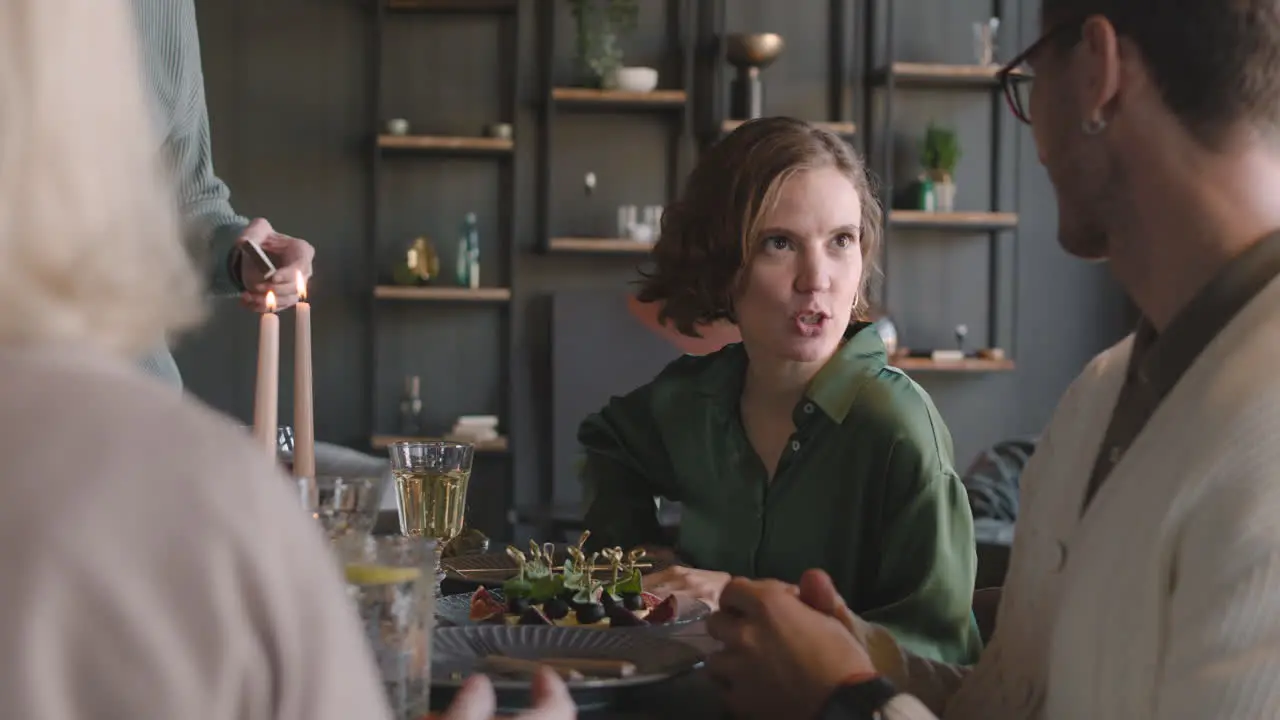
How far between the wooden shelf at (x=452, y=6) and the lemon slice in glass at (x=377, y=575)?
482 centimetres

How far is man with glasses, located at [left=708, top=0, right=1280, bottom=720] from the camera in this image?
2.88ft

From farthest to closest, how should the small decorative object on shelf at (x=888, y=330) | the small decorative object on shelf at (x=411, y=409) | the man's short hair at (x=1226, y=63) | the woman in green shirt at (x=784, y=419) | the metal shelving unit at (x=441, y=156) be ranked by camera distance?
the small decorative object on shelf at (x=411, y=409) < the metal shelving unit at (x=441, y=156) < the small decorative object on shelf at (x=888, y=330) < the woman in green shirt at (x=784, y=419) < the man's short hair at (x=1226, y=63)

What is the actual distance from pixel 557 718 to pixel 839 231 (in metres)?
1.28

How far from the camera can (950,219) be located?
18.3 feet

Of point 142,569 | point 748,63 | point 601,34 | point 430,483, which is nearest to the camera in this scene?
point 142,569

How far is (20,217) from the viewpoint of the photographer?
56 centimetres

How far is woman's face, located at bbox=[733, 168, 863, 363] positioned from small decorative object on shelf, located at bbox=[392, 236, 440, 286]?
3.60 meters

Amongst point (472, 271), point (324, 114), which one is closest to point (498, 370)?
point (472, 271)

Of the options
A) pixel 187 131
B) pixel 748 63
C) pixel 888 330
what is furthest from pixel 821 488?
pixel 748 63

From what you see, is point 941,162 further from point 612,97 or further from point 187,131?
point 187,131

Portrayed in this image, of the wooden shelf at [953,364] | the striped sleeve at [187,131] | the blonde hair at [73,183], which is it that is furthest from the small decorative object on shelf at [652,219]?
the blonde hair at [73,183]

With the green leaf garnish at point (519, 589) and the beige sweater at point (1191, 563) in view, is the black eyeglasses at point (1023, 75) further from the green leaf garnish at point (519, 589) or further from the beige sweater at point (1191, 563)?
the green leaf garnish at point (519, 589)

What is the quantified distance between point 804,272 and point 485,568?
634 mm

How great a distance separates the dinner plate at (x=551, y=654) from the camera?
1063 millimetres
